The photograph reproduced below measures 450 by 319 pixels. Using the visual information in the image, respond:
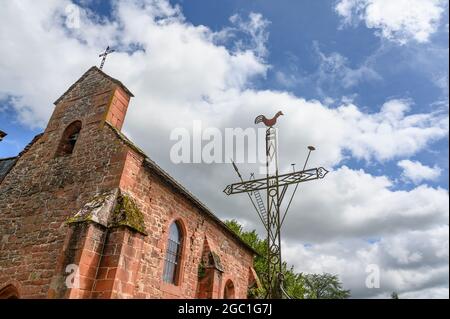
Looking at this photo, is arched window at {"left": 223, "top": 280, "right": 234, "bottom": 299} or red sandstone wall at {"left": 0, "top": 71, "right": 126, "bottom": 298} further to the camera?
arched window at {"left": 223, "top": 280, "right": 234, "bottom": 299}

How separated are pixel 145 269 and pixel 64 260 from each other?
2706 millimetres

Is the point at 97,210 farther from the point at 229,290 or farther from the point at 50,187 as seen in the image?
the point at 229,290

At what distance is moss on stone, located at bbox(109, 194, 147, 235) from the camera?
25.1 feet

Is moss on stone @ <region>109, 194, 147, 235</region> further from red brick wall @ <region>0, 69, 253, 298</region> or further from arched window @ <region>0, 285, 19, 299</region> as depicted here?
arched window @ <region>0, 285, 19, 299</region>

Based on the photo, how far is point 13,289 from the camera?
329 inches

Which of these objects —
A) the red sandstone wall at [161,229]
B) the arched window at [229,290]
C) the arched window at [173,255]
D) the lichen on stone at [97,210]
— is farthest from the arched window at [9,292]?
the arched window at [229,290]

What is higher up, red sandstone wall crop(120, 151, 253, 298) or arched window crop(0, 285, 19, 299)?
red sandstone wall crop(120, 151, 253, 298)

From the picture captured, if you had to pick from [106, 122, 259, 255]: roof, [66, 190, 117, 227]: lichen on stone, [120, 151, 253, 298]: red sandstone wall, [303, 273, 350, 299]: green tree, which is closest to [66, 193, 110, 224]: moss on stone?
[66, 190, 117, 227]: lichen on stone

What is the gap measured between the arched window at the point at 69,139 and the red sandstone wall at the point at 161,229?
135 inches

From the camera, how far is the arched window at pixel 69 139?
11.0 m

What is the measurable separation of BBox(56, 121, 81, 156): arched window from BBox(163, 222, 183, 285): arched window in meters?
4.77

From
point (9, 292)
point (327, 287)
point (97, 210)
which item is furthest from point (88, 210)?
point (327, 287)
